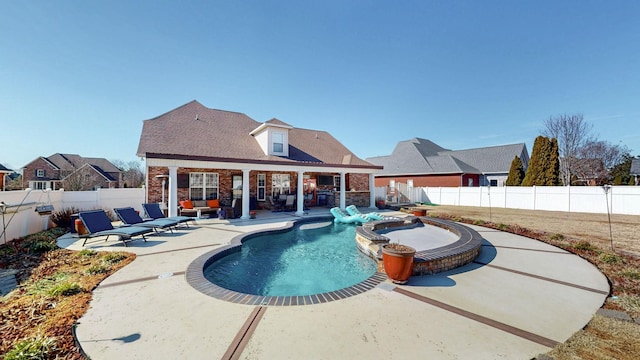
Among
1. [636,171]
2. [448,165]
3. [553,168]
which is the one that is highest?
[448,165]

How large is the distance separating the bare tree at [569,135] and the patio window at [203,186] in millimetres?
34600

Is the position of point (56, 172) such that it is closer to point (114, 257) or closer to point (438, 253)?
point (114, 257)

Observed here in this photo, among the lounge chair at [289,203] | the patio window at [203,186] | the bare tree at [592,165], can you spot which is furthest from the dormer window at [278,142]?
the bare tree at [592,165]

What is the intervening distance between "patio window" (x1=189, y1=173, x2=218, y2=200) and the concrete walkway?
951 cm

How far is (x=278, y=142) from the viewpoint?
53.1ft

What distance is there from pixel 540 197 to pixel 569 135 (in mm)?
15979

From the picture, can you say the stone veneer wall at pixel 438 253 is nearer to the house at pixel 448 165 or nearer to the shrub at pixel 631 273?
the shrub at pixel 631 273

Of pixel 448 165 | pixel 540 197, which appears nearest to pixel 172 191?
pixel 540 197

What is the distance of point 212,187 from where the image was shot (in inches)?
596

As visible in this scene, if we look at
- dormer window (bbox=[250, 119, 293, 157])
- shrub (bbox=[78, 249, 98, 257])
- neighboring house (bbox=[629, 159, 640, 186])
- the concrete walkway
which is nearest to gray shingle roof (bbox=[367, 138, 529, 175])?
neighboring house (bbox=[629, 159, 640, 186])

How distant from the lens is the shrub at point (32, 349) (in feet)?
8.50

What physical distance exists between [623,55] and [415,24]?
12.0 metres

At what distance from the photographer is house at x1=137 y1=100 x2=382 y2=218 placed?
12.6 meters

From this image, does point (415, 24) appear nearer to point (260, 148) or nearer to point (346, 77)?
point (346, 77)
